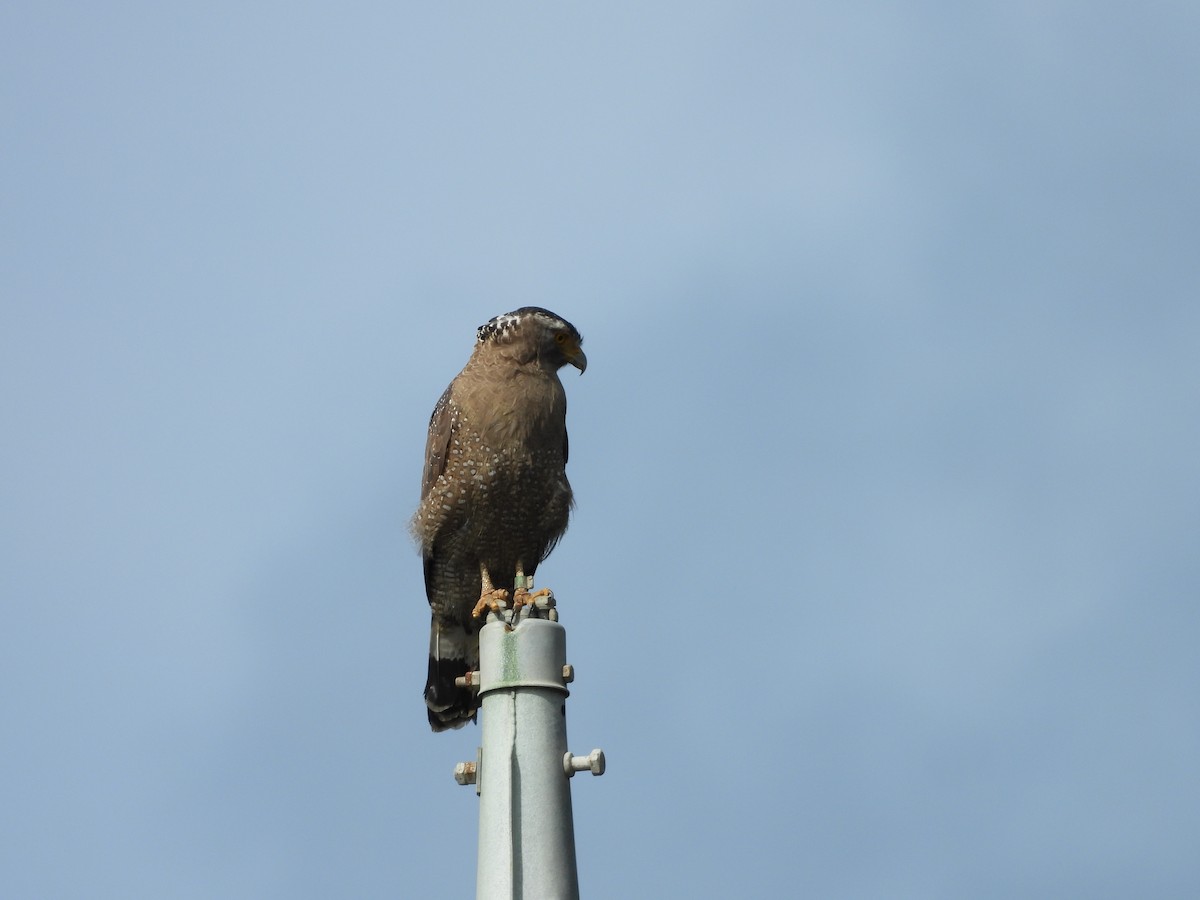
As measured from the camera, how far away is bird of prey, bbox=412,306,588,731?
8.62m

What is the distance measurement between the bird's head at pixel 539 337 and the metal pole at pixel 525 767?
2198 mm

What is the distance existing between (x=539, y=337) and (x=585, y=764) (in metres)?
2.91

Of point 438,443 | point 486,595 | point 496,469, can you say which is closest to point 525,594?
point 486,595

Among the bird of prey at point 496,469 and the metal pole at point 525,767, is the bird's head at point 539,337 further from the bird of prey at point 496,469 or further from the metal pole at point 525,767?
the metal pole at point 525,767

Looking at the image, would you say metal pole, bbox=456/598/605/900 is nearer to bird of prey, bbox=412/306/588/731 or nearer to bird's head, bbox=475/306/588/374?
bird of prey, bbox=412/306/588/731

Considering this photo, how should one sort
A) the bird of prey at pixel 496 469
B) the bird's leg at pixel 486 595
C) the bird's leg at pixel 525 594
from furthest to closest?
the bird of prey at pixel 496 469 < the bird's leg at pixel 486 595 < the bird's leg at pixel 525 594

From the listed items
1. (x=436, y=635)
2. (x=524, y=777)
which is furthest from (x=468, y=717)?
(x=524, y=777)

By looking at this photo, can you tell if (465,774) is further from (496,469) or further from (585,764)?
(496,469)

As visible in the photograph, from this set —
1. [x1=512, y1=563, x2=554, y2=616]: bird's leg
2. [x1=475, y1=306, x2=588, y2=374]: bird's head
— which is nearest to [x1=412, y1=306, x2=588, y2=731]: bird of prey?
[x1=475, y1=306, x2=588, y2=374]: bird's head

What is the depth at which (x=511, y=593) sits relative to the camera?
29.5 feet

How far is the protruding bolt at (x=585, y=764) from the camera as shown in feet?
21.2

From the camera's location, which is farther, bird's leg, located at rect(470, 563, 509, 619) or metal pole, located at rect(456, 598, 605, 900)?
bird's leg, located at rect(470, 563, 509, 619)

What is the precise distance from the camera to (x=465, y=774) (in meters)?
6.73

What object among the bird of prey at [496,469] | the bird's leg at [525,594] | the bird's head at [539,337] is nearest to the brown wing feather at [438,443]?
the bird of prey at [496,469]
